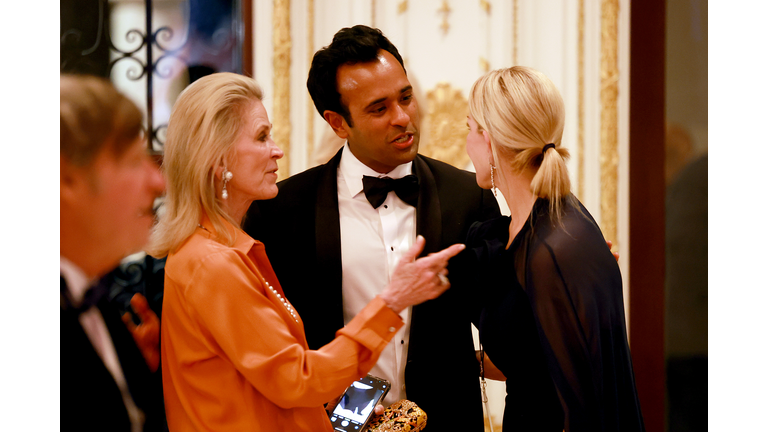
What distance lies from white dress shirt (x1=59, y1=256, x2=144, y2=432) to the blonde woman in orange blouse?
144mm

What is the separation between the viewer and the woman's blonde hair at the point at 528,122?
1.68m

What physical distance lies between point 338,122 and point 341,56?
0.86ft

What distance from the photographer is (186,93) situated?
1675 millimetres

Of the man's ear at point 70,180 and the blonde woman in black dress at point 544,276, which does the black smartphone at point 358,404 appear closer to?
the blonde woman in black dress at point 544,276

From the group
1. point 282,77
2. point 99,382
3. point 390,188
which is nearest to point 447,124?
point 282,77

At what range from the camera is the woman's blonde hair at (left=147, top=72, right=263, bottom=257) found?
1612mm

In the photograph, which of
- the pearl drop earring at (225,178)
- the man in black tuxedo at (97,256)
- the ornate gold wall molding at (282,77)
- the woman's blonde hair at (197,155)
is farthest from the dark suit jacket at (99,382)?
the ornate gold wall molding at (282,77)

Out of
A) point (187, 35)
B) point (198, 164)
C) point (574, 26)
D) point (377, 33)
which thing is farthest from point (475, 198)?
point (187, 35)

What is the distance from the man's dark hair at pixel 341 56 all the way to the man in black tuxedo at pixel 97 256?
84 centimetres

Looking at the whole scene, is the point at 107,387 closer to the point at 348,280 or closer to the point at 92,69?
the point at 348,280

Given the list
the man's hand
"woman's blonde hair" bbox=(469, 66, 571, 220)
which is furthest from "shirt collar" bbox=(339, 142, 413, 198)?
the man's hand

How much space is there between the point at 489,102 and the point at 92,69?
1903mm

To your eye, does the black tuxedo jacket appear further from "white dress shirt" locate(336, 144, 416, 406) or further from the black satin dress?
the black satin dress

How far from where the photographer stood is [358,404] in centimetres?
190
